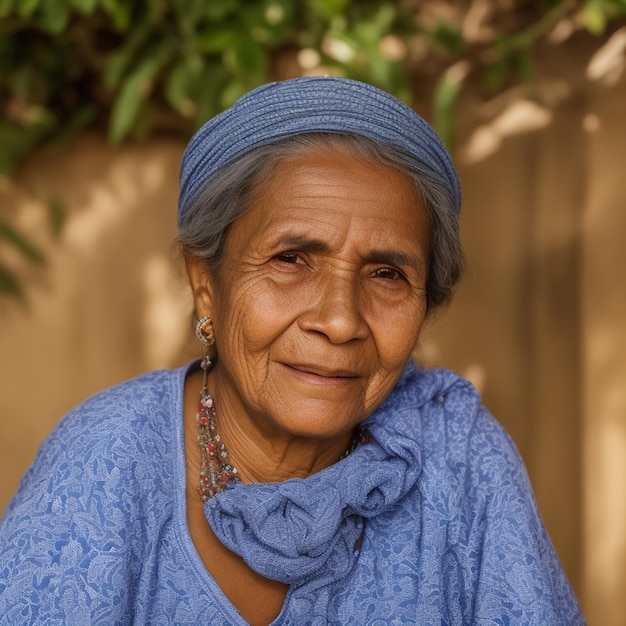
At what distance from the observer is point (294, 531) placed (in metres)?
2.13

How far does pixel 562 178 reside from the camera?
3506mm

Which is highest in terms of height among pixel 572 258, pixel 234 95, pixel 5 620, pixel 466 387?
pixel 234 95

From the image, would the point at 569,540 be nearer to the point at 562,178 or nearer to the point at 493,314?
the point at 493,314

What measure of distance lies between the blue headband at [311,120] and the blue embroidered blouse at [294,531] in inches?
24.7

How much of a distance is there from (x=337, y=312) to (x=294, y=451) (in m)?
0.42

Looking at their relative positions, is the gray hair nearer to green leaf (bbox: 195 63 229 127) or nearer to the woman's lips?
the woman's lips

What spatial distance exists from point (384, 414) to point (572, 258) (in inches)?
54.6

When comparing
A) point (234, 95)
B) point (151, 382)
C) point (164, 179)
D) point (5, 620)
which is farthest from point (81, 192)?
point (5, 620)

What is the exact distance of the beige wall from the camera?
3.31 metres

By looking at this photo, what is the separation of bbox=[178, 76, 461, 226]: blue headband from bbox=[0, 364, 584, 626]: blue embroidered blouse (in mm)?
Result: 627

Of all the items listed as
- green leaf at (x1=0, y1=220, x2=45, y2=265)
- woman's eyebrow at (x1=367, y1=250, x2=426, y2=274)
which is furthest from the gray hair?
green leaf at (x1=0, y1=220, x2=45, y2=265)

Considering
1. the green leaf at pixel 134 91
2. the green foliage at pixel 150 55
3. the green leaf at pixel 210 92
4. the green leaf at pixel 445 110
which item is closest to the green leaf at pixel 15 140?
the green foliage at pixel 150 55

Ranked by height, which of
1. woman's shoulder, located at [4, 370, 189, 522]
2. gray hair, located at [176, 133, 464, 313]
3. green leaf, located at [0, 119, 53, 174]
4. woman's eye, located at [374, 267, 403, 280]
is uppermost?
green leaf, located at [0, 119, 53, 174]

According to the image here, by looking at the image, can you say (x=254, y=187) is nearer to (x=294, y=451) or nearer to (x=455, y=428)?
(x=294, y=451)
